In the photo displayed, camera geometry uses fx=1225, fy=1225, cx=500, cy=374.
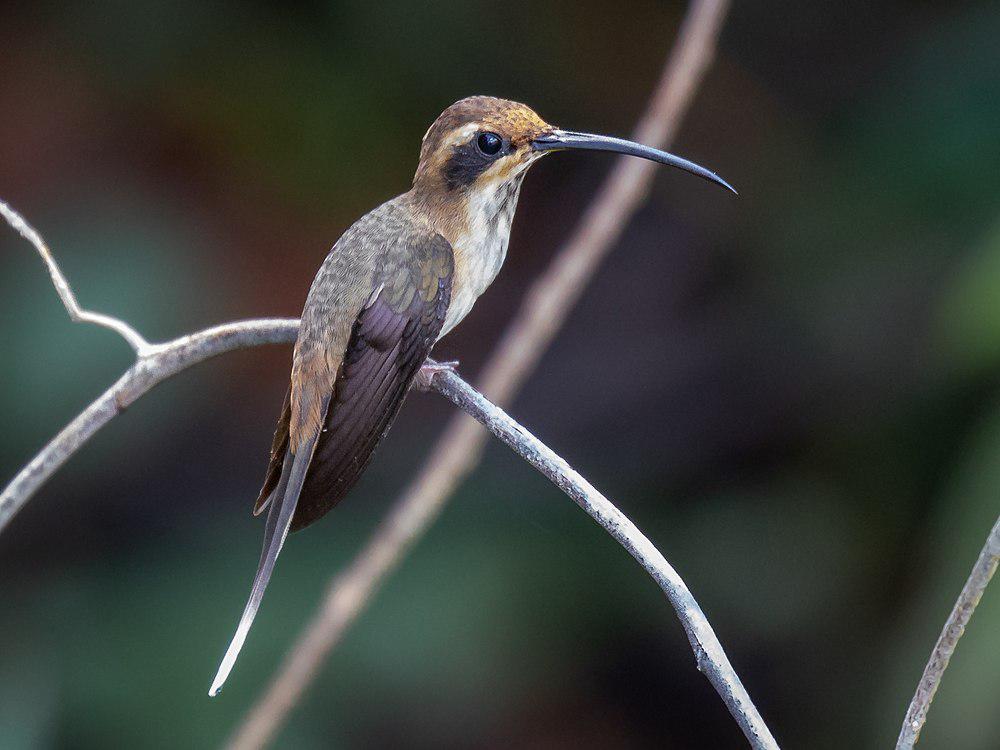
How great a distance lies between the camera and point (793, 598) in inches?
144

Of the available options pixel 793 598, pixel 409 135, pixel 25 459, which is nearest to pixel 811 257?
pixel 793 598

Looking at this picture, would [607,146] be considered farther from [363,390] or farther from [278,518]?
[278,518]

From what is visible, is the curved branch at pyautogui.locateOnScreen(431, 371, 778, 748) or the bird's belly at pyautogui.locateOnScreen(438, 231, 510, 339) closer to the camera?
the curved branch at pyautogui.locateOnScreen(431, 371, 778, 748)

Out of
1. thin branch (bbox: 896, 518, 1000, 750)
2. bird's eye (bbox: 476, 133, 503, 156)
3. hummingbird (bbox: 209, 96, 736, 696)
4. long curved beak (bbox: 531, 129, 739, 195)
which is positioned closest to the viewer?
thin branch (bbox: 896, 518, 1000, 750)

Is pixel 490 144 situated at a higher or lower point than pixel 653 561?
higher

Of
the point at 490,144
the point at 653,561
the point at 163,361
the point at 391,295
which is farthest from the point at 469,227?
the point at 653,561

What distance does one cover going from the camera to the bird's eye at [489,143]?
240cm

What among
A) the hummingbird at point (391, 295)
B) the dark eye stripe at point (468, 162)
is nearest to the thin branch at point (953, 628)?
the hummingbird at point (391, 295)

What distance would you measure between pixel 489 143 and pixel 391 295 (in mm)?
377

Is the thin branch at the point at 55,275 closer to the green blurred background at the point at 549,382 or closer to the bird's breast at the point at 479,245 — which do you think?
the bird's breast at the point at 479,245

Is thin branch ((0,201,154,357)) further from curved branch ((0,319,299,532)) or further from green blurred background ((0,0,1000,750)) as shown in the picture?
green blurred background ((0,0,1000,750))

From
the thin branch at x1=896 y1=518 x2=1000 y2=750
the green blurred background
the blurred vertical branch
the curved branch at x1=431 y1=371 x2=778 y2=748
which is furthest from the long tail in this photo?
the green blurred background

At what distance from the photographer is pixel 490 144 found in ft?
7.92

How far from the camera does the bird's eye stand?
2.40 meters
